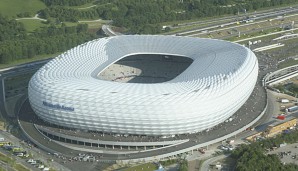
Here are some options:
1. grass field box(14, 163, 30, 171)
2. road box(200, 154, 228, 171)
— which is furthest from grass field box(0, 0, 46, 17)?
road box(200, 154, 228, 171)

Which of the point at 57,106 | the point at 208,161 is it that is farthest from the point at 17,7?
the point at 208,161

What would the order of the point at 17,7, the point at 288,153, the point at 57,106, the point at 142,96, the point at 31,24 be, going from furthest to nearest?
the point at 17,7
the point at 31,24
the point at 288,153
the point at 57,106
the point at 142,96

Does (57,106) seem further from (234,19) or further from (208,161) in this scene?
(234,19)

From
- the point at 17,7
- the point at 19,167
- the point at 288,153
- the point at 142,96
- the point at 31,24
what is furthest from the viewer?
the point at 17,7

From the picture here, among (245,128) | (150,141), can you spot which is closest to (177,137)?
Result: (150,141)

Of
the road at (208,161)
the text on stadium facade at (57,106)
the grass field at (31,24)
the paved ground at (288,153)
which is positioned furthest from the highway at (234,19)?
the text on stadium facade at (57,106)

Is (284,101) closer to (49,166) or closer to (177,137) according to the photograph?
(177,137)

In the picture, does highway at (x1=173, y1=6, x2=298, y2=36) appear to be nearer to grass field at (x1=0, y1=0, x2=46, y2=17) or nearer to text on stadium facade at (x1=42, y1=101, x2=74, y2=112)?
grass field at (x1=0, y1=0, x2=46, y2=17)
